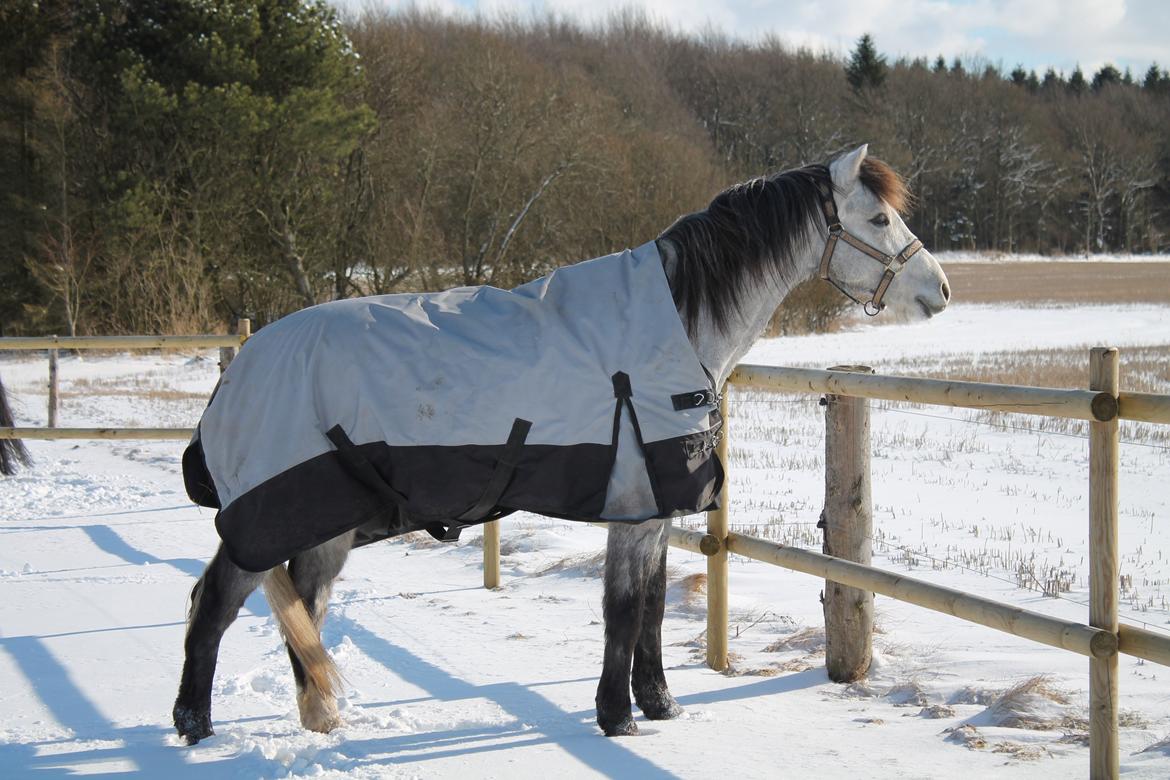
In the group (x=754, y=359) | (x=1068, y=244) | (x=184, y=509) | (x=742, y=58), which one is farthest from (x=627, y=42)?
(x=184, y=509)

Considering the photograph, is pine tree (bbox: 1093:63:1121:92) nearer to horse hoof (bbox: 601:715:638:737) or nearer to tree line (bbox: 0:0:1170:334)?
tree line (bbox: 0:0:1170:334)

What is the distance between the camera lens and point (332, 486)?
3.23m

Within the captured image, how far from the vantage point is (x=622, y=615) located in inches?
136

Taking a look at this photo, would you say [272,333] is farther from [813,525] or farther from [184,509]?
[184,509]

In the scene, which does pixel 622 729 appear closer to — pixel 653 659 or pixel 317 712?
pixel 653 659

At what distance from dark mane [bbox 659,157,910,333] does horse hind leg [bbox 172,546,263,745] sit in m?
Answer: 1.67

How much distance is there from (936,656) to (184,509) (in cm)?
534

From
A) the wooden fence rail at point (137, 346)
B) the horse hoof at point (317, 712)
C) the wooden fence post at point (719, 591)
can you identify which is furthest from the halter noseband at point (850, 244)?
the wooden fence rail at point (137, 346)

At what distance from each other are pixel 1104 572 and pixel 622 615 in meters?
1.43

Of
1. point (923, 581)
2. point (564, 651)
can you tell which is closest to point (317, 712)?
point (564, 651)

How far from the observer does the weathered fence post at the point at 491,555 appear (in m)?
5.38

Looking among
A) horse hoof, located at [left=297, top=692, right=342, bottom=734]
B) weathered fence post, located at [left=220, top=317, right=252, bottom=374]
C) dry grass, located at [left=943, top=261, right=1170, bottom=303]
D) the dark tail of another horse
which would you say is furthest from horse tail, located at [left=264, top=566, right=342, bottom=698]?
dry grass, located at [left=943, top=261, right=1170, bottom=303]

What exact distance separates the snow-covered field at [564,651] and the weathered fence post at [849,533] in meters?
0.12

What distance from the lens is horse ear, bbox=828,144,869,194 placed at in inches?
139
